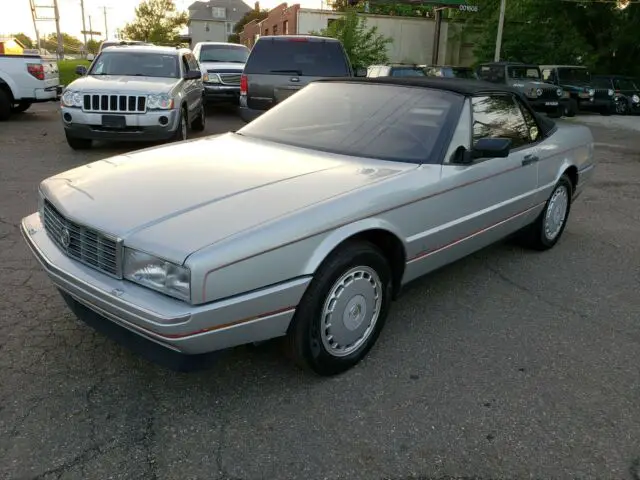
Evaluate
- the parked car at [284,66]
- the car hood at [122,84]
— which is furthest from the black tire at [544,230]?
the car hood at [122,84]

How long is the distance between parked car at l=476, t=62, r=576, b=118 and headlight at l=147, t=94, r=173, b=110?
471 inches

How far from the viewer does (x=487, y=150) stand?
11.4 feet

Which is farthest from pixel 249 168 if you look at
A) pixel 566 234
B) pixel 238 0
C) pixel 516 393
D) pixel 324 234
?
pixel 238 0

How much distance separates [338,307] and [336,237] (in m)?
0.39

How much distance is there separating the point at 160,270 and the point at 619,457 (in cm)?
213

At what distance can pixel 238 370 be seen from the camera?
3.02m

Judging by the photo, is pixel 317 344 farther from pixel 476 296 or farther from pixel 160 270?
pixel 476 296

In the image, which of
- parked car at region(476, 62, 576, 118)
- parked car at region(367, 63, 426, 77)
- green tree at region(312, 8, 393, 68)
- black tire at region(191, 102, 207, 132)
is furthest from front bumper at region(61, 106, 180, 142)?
green tree at region(312, 8, 393, 68)

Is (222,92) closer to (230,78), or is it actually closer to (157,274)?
(230,78)

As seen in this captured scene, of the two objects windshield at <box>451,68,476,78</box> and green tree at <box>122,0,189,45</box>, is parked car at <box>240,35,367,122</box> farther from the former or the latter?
green tree at <box>122,0,189,45</box>

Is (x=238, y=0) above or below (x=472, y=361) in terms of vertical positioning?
above

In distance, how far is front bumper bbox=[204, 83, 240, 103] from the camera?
46.3 feet

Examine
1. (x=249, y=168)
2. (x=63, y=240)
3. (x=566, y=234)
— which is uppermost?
(x=249, y=168)

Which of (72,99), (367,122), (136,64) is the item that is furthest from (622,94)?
(367,122)
